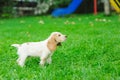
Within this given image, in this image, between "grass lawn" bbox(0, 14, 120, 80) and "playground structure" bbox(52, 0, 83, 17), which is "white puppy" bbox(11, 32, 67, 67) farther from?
"playground structure" bbox(52, 0, 83, 17)

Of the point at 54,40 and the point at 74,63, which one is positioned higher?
the point at 54,40

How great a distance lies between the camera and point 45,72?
575 cm

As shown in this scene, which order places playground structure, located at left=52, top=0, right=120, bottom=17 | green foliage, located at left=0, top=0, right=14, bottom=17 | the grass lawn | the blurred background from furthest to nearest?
1. the blurred background
2. green foliage, located at left=0, top=0, right=14, bottom=17
3. playground structure, located at left=52, top=0, right=120, bottom=17
4. the grass lawn

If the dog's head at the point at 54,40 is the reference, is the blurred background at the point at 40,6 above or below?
below

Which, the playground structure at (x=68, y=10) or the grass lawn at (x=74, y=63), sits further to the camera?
the playground structure at (x=68, y=10)

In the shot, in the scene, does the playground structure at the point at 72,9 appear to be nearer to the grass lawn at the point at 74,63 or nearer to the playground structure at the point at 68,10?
the playground structure at the point at 68,10

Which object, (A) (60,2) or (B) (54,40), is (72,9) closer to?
(A) (60,2)

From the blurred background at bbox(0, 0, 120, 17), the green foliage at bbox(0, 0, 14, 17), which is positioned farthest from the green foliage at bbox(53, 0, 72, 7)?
the green foliage at bbox(0, 0, 14, 17)

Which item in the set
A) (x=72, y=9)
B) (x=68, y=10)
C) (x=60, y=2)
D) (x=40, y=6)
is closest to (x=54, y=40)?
(x=68, y=10)

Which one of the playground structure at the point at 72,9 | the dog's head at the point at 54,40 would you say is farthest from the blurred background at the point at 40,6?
the dog's head at the point at 54,40

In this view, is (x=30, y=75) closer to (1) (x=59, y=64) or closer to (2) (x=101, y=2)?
(1) (x=59, y=64)

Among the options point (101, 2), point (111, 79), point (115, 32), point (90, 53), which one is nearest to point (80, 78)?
point (111, 79)

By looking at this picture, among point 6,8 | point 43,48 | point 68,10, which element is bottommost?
point 68,10

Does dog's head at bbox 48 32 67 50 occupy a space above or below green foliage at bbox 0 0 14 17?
above
